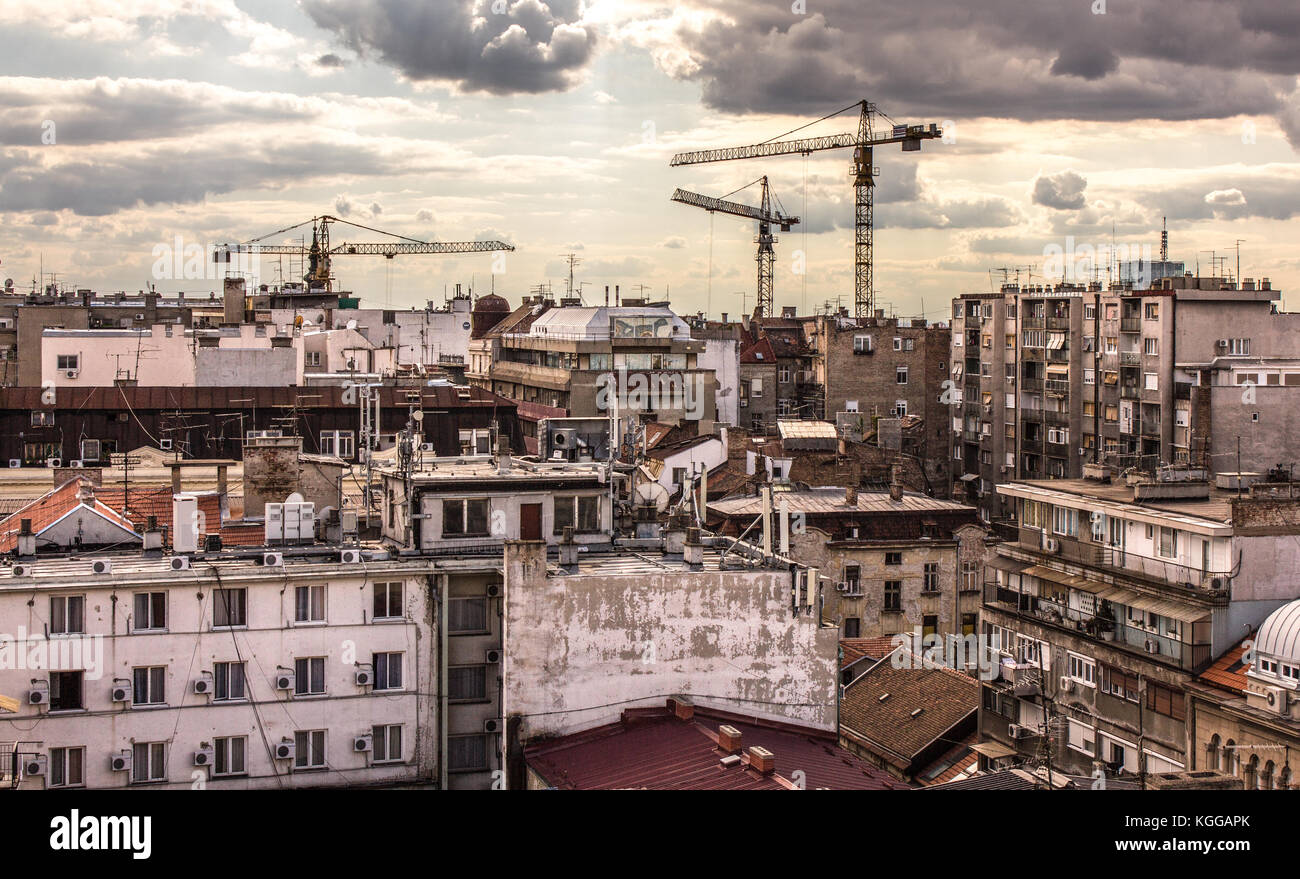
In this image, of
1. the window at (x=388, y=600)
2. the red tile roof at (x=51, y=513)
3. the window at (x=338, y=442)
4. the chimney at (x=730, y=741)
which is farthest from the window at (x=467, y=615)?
the window at (x=338, y=442)

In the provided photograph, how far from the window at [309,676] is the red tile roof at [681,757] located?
11.0 ft

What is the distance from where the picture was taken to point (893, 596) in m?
28.2

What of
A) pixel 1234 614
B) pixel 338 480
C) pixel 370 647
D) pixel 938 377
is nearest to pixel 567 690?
pixel 370 647

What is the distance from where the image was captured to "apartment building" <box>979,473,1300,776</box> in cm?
1848

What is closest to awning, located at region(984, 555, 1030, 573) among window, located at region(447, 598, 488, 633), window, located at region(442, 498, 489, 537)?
window, located at region(442, 498, 489, 537)

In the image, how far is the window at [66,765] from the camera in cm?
1609

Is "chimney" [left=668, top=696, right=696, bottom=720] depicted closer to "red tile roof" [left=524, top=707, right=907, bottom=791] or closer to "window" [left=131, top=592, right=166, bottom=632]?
"red tile roof" [left=524, top=707, right=907, bottom=791]

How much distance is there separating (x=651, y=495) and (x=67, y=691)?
25.4 feet

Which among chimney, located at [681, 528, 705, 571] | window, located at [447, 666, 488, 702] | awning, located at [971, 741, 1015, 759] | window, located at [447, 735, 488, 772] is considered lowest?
awning, located at [971, 741, 1015, 759]

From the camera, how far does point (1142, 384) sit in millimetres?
39031

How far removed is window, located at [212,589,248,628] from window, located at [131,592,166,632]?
1.81 ft

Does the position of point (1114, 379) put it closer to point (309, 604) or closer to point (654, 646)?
point (654, 646)
